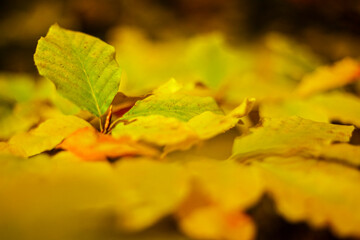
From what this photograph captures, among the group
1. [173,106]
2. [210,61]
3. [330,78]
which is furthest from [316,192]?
[210,61]

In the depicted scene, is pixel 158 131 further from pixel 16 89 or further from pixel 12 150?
pixel 16 89

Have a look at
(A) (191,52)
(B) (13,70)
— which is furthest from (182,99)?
(B) (13,70)

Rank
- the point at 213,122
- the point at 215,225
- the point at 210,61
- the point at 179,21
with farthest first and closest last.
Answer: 1. the point at 179,21
2. the point at 210,61
3. the point at 213,122
4. the point at 215,225

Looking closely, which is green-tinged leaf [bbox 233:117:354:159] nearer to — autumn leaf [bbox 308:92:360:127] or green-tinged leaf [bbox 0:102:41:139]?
autumn leaf [bbox 308:92:360:127]

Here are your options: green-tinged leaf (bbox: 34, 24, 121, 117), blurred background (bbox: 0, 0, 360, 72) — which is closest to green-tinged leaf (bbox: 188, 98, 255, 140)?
green-tinged leaf (bbox: 34, 24, 121, 117)

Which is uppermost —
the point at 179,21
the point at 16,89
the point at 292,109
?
the point at 292,109

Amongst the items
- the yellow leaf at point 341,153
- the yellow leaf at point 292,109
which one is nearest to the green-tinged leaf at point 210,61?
the yellow leaf at point 292,109
